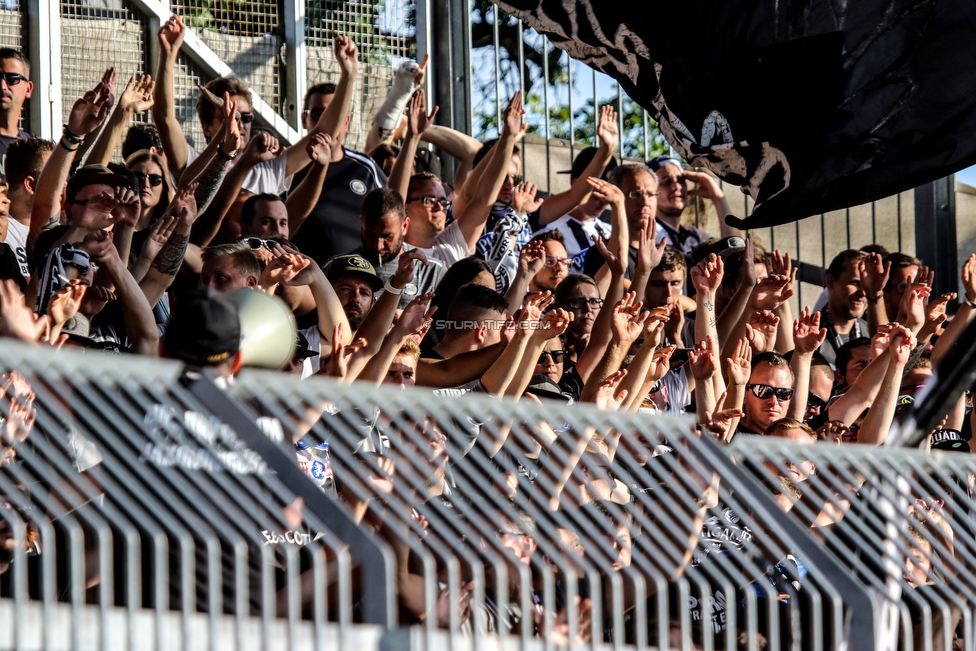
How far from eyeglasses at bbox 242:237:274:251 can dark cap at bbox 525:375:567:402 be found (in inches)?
50.0

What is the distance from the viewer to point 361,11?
9.15 metres

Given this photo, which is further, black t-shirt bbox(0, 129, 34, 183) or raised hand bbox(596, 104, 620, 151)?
raised hand bbox(596, 104, 620, 151)

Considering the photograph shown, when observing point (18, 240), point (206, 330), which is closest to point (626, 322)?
point (18, 240)

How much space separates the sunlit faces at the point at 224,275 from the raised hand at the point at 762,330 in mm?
3036

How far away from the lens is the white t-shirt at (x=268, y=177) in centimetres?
753

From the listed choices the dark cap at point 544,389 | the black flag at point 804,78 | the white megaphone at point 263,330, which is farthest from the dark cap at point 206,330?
the dark cap at point 544,389


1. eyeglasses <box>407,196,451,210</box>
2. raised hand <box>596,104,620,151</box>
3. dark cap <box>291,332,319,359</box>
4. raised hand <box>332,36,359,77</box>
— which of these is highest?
raised hand <box>332,36,359,77</box>

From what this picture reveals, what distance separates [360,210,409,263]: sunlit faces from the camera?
6895 mm

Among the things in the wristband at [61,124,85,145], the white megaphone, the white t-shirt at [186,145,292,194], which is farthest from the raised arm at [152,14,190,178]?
the white megaphone

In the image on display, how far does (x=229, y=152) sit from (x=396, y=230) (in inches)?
34.3

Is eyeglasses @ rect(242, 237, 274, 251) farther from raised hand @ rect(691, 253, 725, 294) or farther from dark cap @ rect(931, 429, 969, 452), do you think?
dark cap @ rect(931, 429, 969, 452)

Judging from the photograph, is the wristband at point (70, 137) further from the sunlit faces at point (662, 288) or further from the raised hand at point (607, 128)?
the raised hand at point (607, 128)

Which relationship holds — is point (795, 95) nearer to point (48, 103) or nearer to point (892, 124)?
point (892, 124)

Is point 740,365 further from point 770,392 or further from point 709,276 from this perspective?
point 709,276
